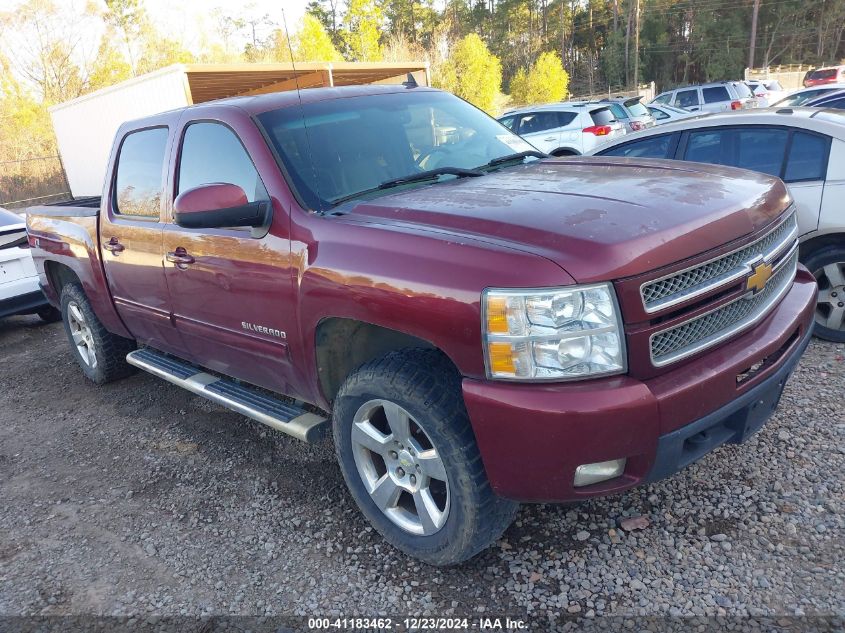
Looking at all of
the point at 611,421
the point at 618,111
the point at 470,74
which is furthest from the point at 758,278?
the point at 470,74

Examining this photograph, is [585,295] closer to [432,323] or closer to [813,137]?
[432,323]

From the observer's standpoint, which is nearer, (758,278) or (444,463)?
(444,463)

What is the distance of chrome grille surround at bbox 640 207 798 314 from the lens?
2.12 meters

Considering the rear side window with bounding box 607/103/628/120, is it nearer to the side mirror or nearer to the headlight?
the side mirror

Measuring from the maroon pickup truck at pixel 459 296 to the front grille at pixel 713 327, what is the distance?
11mm

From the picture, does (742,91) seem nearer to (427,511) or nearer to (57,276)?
(57,276)

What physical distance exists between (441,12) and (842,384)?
6899cm

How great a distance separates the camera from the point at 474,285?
213cm

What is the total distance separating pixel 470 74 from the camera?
3341 centimetres

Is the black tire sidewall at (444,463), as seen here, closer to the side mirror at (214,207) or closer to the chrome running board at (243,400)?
the chrome running board at (243,400)

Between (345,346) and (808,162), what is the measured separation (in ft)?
11.7

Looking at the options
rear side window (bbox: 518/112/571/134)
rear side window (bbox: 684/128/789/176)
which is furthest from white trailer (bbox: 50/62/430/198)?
rear side window (bbox: 684/128/789/176)

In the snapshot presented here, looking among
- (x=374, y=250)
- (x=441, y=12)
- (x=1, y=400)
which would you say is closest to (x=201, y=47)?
(x=441, y=12)

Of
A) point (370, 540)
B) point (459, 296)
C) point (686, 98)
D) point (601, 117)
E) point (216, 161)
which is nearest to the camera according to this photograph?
point (459, 296)
